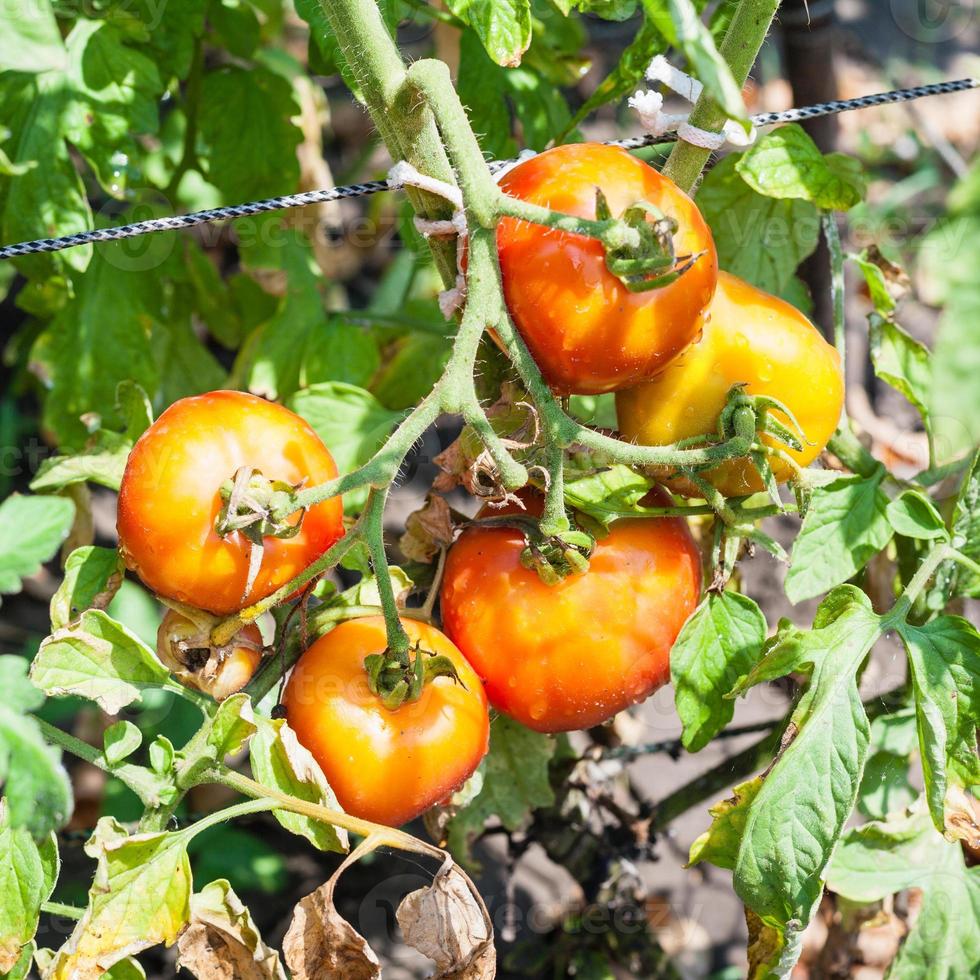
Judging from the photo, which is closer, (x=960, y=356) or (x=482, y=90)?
(x=960, y=356)

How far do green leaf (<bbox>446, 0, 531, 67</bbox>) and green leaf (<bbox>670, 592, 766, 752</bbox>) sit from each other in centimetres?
49

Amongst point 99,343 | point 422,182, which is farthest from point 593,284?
point 99,343

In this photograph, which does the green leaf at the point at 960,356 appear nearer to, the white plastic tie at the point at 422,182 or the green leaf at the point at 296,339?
the white plastic tie at the point at 422,182

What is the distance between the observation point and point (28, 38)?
1.07 m

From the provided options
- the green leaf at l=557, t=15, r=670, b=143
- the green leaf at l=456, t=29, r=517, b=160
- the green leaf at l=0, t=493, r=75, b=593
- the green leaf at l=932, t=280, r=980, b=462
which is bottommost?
the green leaf at l=0, t=493, r=75, b=593

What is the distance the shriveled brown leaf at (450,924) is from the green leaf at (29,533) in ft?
1.32

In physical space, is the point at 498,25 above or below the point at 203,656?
above

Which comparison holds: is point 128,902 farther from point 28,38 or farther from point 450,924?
point 28,38

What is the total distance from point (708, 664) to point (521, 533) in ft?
0.66

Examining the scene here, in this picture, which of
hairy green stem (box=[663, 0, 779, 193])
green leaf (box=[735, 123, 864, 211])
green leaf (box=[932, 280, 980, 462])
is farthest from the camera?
green leaf (box=[735, 123, 864, 211])

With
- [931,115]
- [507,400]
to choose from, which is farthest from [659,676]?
[931,115]

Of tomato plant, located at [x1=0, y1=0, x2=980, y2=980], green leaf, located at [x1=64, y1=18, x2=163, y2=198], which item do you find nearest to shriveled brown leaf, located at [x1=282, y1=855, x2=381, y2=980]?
tomato plant, located at [x1=0, y1=0, x2=980, y2=980]

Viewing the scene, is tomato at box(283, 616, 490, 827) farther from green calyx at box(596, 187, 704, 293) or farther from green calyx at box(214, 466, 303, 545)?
green calyx at box(596, 187, 704, 293)

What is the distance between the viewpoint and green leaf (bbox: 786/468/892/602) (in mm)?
998
